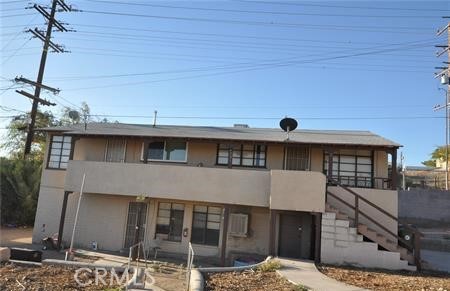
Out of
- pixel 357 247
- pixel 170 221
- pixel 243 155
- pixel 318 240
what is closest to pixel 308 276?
pixel 318 240

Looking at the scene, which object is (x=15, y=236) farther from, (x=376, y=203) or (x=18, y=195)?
(x=376, y=203)

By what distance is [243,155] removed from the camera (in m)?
18.3

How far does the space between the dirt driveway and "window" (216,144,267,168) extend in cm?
979

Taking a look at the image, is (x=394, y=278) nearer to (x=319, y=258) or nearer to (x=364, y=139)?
(x=319, y=258)

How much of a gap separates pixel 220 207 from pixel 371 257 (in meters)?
6.86

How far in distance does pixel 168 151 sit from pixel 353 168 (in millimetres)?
8347

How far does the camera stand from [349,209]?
51.1 ft

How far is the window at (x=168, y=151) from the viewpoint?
61.9 feet

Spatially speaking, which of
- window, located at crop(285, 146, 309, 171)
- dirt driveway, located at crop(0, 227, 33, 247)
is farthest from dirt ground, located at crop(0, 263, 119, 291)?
window, located at crop(285, 146, 309, 171)

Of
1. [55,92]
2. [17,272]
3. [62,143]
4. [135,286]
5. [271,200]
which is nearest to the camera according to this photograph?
[135,286]

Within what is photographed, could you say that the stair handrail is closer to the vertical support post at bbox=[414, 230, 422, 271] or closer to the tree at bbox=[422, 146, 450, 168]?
the vertical support post at bbox=[414, 230, 422, 271]

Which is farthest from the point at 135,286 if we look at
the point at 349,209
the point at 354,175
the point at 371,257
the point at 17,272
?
the point at 354,175

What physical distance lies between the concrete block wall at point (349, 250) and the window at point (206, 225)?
5.47 metres

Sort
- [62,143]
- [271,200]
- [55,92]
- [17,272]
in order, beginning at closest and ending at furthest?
1. [17,272]
2. [271,200]
3. [62,143]
4. [55,92]
